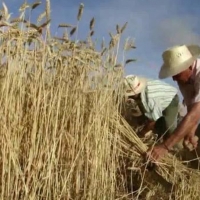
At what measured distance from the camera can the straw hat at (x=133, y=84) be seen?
206 inches

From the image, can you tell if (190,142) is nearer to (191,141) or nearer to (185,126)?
(191,141)

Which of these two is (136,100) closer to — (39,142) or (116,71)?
(116,71)

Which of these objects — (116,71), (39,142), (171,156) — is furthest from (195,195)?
(39,142)

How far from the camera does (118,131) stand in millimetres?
5055

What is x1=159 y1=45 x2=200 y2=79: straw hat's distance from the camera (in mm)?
5469

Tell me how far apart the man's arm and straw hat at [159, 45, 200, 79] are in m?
0.34

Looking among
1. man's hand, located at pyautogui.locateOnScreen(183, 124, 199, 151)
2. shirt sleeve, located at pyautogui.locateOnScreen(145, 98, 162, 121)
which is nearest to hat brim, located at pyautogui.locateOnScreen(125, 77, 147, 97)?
shirt sleeve, located at pyautogui.locateOnScreen(145, 98, 162, 121)

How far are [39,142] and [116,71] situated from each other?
857mm

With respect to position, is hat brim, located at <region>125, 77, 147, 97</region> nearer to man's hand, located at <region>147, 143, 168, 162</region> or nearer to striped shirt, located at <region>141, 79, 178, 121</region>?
striped shirt, located at <region>141, 79, 178, 121</region>

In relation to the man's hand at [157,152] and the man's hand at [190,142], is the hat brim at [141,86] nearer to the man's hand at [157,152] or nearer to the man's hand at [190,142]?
the man's hand at [190,142]

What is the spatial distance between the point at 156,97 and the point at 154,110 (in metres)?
0.14

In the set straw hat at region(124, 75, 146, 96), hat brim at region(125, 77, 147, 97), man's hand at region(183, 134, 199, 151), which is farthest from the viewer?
hat brim at region(125, 77, 147, 97)

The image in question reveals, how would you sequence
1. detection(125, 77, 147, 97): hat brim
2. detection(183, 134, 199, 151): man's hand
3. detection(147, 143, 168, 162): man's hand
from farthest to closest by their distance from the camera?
detection(125, 77, 147, 97): hat brim → detection(183, 134, 199, 151): man's hand → detection(147, 143, 168, 162): man's hand

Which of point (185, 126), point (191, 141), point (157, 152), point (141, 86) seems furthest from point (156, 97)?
point (157, 152)
